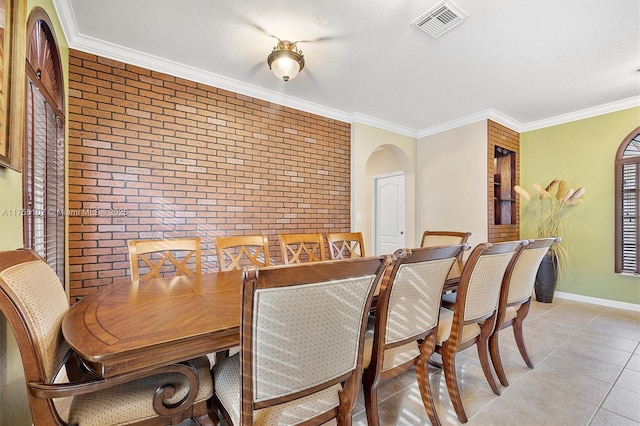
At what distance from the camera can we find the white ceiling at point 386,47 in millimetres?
2043

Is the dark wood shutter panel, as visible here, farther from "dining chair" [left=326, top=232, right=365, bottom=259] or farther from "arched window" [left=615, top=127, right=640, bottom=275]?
"arched window" [left=615, top=127, right=640, bottom=275]

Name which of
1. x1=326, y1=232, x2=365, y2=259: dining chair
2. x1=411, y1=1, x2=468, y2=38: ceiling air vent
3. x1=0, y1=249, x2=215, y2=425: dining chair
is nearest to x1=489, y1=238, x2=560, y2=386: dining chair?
x1=326, y1=232, x2=365, y2=259: dining chair

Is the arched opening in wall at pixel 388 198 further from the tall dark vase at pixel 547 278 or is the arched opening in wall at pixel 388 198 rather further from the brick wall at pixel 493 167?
the tall dark vase at pixel 547 278

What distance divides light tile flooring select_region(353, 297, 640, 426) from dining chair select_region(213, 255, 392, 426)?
756 mm

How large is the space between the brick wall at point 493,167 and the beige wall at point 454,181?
97 mm

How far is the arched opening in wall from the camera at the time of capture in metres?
4.96

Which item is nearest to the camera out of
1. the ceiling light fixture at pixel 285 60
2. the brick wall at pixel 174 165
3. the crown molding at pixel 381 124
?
the ceiling light fixture at pixel 285 60

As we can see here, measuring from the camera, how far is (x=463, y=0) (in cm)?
193

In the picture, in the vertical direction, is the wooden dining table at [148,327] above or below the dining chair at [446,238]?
below

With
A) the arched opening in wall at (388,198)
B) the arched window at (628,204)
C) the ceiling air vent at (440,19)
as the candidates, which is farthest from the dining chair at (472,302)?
the arched opening in wall at (388,198)

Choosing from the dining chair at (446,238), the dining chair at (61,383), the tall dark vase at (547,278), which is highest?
the dining chair at (446,238)

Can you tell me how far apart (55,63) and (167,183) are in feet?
3.83

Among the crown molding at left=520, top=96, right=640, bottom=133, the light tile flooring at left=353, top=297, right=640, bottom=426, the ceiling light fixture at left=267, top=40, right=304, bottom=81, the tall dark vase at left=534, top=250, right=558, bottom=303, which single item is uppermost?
the crown molding at left=520, top=96, right=640, bottom=133

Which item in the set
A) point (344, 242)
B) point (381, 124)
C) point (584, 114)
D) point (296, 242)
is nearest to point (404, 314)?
point (296, 242)
